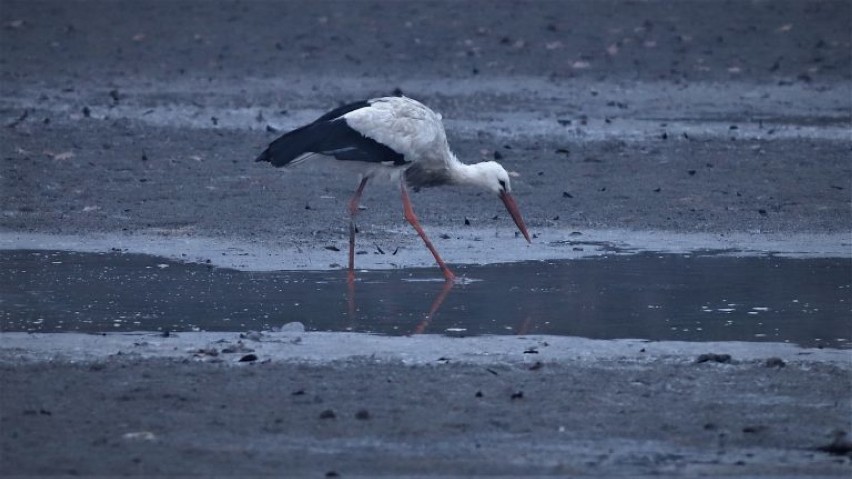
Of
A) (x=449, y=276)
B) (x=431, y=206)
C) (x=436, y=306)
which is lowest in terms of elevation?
(x=431, y=206)

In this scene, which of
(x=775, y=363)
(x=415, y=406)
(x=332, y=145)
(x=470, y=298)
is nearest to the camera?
(x=415, y=406)

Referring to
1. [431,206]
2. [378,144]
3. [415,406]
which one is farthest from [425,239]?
[415,406]

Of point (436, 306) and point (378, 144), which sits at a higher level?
point (378, 144)

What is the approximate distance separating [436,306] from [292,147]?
1752 mm

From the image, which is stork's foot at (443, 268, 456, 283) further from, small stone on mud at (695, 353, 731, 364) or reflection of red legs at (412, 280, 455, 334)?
small stone on mud at (695, 353, 731, 364)

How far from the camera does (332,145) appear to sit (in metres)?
9.64

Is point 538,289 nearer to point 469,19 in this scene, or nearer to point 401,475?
point 401,475

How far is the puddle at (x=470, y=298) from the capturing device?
7832 mm

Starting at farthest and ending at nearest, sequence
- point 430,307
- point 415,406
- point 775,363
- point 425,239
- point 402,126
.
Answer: point 402,126 < point 425,239 < point 430,307 < point 775,363 < point 415,406

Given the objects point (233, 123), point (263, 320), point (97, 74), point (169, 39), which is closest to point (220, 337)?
point (263, 320)

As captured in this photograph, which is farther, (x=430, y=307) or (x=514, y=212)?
(x=514, y=212)

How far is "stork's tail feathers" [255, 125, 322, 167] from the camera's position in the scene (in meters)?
9.65

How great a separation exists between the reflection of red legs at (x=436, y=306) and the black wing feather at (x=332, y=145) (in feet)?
3.39

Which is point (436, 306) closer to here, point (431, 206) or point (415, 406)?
point (415, 406)
